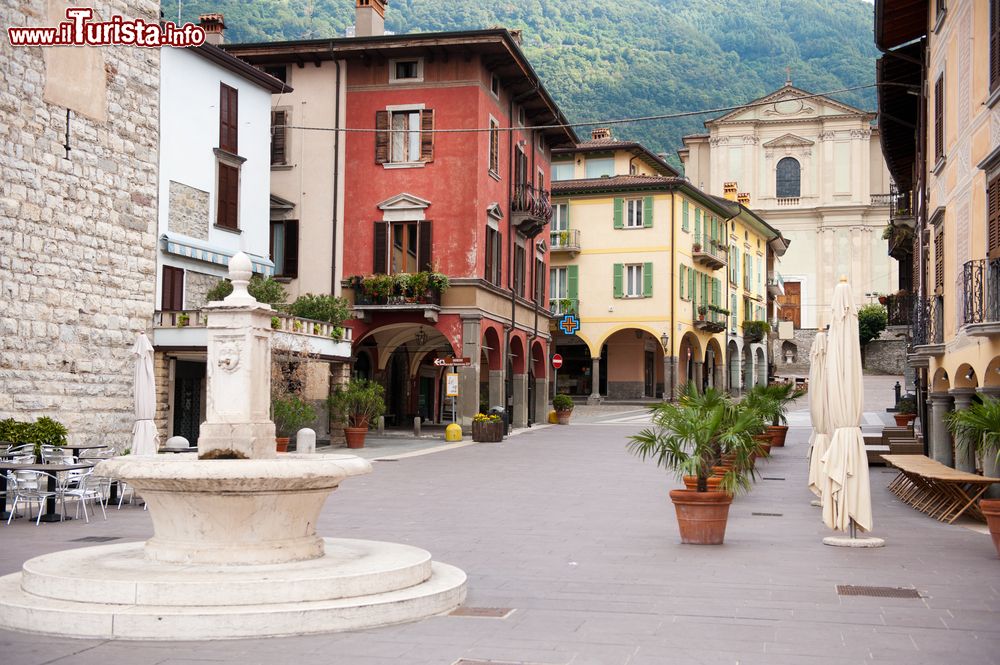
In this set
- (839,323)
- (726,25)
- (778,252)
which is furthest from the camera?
(726,25)

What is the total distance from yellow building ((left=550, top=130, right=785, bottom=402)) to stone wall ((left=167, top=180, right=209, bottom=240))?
2507cm

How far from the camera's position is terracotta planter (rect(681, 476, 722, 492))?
39.7 ft

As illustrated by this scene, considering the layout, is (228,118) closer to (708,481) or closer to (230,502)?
(708,481)

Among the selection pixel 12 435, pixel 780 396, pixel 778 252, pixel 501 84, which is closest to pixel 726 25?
pixel 778 252

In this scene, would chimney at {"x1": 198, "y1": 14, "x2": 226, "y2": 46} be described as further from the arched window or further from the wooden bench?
the arched window

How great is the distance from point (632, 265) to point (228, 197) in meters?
A: 25.5

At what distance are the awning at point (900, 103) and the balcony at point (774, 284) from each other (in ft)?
119

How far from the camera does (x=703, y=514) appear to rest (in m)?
11.9

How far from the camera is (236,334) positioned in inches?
369

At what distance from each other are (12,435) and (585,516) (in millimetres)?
9512

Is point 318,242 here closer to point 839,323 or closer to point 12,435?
point 12,435

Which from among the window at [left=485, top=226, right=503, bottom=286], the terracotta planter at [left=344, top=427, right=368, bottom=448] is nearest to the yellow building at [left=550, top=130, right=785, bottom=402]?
the window at [left=485, top=226, right=503, bottom=286]

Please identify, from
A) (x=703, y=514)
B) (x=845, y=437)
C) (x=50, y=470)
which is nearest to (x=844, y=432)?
(x=845, y=437)

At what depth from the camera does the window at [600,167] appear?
51594mm
